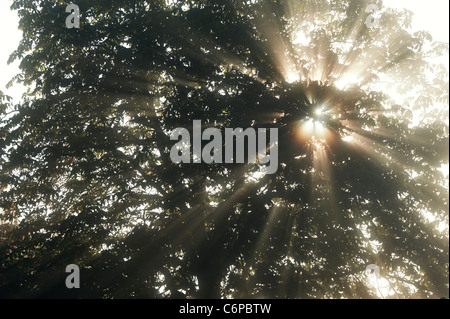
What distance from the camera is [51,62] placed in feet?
31.9

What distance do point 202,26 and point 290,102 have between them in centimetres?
356

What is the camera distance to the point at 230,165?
7570mm

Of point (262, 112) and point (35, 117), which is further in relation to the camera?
point (35, 117)

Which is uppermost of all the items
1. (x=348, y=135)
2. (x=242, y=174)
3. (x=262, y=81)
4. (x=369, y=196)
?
(x=262, y=81)

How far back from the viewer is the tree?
23.4 feet

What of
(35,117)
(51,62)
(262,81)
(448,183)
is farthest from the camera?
(51,62)

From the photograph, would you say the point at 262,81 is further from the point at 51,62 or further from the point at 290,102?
the point at 51,62

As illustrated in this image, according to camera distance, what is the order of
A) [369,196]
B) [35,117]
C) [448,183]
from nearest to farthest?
[369,196], [448,183], [35,117]

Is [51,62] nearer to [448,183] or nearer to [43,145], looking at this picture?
[43,145]

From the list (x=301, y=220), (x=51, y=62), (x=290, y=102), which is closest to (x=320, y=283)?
(x=301, y=220)

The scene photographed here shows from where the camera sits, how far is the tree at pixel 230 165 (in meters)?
7.14

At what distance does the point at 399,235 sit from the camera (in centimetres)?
707

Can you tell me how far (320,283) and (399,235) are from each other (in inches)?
91.6

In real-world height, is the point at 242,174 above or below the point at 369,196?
above
